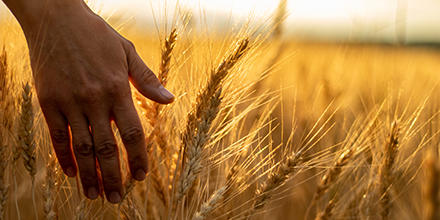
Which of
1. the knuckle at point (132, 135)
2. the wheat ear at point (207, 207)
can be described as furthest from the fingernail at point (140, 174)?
the wheat ear at point (207, 207)

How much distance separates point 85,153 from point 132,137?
7.1 inches

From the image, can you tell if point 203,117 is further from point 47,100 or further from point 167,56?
point 47,100

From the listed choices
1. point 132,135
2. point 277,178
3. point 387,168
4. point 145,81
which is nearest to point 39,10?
point 145,81

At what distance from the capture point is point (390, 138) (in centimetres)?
129

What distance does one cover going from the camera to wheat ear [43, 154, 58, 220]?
3.72 feet

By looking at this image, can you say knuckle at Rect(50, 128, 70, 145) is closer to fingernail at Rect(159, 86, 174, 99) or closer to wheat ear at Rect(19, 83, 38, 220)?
wheat ear at Rect(19, 83, 38, 220)

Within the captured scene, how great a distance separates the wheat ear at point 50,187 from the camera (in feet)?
3.72

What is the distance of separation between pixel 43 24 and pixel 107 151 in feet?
1.61

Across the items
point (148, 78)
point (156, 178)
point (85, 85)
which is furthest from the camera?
point (156, 178)

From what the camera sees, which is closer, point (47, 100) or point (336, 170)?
point (47, 100)

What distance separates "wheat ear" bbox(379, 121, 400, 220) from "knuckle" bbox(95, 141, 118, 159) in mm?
1093

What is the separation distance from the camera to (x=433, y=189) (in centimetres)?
107

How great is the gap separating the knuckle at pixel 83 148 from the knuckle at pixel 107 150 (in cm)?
3

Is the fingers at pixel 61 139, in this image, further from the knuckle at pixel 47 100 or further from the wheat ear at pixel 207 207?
the wheat ear at pixel 207 207
